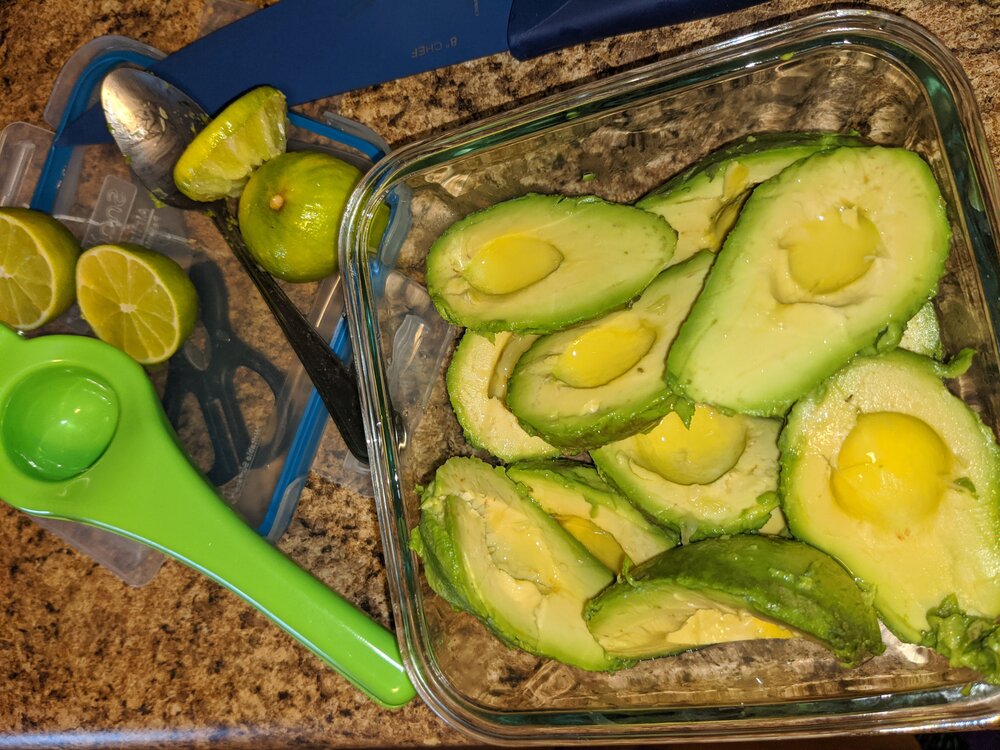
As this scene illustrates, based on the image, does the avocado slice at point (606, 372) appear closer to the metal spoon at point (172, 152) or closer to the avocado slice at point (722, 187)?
the avocado slice at point (722, 187)

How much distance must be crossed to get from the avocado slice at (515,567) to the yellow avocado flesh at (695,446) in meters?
0.11

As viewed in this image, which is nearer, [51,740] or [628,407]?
[628,407]

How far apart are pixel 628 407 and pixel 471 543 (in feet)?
0.63

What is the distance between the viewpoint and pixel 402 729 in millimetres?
899

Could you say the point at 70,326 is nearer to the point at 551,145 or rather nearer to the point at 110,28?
the point at 110,28

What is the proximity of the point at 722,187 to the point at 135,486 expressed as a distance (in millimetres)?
671

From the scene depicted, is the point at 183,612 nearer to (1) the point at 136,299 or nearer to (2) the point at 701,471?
(1) the point at 136,299

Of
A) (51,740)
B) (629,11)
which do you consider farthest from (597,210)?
(51,740)

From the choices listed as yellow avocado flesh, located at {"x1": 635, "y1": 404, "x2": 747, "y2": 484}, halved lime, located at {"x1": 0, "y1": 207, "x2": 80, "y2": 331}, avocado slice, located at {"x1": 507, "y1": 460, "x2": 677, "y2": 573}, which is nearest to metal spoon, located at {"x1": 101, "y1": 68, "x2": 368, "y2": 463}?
halved lime, located at {"x1": 0, "y1": 207, "x2": 80, "y2": 331}

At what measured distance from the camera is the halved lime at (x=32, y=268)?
89cm

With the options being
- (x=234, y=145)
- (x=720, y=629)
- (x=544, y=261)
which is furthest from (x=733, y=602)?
(x=234, y=145)

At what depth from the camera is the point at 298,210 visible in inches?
31.4

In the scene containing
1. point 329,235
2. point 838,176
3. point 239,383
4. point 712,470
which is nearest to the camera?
point 838,176

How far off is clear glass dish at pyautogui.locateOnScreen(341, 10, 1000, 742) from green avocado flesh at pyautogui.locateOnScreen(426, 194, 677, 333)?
96mm
